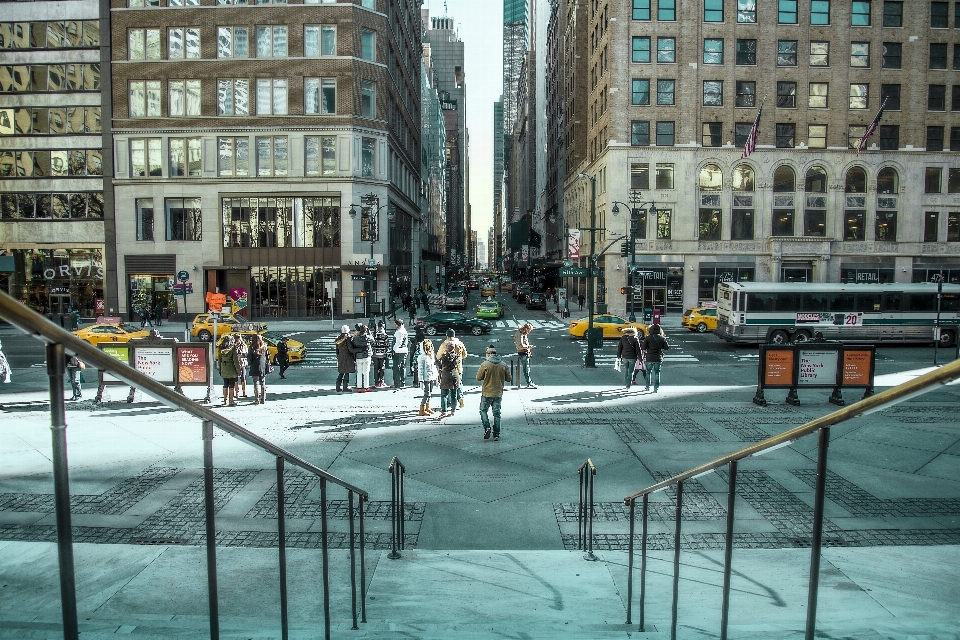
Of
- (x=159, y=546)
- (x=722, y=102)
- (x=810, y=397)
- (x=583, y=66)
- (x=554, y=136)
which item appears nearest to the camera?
(x=159, y=546)

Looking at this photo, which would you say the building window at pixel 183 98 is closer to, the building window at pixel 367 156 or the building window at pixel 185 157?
the building window at pixel 185 157

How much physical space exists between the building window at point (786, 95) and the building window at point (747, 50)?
8.69 ft

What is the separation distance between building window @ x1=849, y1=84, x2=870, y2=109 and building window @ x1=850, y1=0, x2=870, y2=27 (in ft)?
A: 14.1

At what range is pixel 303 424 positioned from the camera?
1432 centimetres

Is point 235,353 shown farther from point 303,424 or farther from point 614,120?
point 614,120

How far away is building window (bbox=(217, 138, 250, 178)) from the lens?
153 feet

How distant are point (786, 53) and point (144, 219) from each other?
4698cm

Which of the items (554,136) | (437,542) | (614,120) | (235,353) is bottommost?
(437,542)

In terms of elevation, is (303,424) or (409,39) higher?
(409,39)

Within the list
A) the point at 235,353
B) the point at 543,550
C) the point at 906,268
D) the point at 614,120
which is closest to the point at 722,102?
the point at 614,120

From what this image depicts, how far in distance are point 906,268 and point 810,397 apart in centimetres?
4002

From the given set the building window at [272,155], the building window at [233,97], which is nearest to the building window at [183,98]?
the building window at [233,97]

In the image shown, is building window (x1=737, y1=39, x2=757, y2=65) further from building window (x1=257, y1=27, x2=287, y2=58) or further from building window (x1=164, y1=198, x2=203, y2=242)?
building window (x1=164, y1=198, x2=203, y2=242)

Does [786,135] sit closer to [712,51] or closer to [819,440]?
[712,51]
